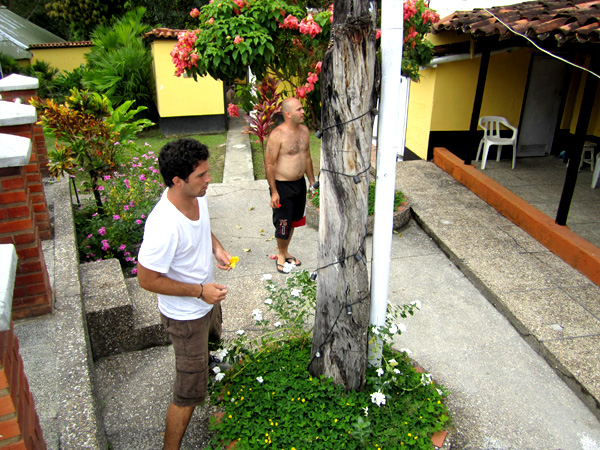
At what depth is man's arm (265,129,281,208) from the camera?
15.4ft

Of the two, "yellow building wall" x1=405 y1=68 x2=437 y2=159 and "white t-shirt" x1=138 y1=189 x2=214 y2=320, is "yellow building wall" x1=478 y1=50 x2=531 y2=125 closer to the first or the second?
"yellow building wall" x1=405 y1=68 x2=437 y2=159

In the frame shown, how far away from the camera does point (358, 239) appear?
274 centimetres

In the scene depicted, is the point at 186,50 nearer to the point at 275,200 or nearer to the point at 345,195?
the point at 275,200

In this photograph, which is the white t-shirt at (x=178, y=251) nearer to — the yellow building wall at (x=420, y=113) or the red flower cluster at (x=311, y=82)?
the red flower cluster at (x=311, y=82)

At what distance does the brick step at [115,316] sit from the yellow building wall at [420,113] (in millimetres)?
6000

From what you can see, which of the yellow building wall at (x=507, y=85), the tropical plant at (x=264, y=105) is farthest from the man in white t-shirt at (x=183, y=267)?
the yellow building wall at (x=507, y=85)

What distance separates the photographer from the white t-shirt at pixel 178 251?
2.38 metres

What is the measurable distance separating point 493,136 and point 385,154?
6157mm

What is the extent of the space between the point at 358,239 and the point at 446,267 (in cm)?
284

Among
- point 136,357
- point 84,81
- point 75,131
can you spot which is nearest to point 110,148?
point 75,131

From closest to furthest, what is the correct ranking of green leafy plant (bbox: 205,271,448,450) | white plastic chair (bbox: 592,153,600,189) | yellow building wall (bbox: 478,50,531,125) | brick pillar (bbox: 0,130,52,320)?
green leafy plant (bbox: 205,271,448,450) < brick pillar (bbox: 0,130,52,320) < white plastic chair (bbox: 592,153,600,189) < yellow building wall (bbox: 478,50,531,125)

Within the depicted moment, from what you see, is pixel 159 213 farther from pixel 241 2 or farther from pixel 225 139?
pixel 225 139

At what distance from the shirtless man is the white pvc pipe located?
6.62ft

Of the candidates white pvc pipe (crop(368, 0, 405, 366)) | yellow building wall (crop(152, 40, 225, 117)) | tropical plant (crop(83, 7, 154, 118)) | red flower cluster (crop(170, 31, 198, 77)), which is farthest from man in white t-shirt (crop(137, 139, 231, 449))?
tropical plant (crop(83, 7, 154, 118))
